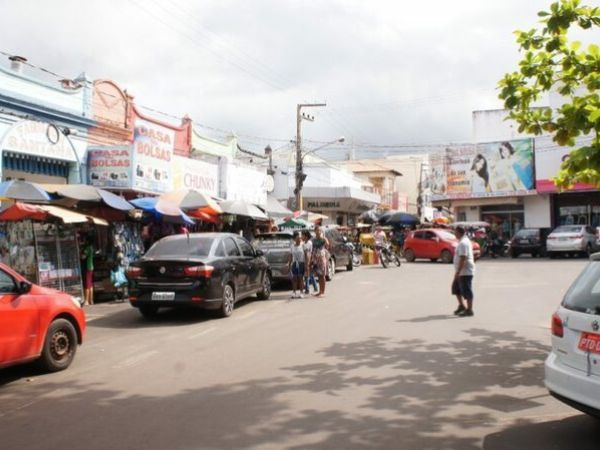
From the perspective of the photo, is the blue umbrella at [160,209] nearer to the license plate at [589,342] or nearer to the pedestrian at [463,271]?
the pedestrian at [463,271]

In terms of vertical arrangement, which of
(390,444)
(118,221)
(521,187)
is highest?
(521,187)

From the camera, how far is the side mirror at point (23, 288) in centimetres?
666

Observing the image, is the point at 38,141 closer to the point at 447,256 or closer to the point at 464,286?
the point at 464,286

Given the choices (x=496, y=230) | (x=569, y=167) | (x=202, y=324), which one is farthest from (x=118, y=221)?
(x=496, y=230)

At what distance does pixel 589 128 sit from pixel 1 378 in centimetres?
726

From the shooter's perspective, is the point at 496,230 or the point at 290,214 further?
the point at 496,230

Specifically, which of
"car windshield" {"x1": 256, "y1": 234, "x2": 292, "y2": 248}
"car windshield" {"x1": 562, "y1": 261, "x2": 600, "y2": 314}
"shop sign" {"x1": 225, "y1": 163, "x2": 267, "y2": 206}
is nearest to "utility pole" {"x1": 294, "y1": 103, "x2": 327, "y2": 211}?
"shop sign" {"x1": 225, "y1": 163, "x2": 267, "y2": 206}

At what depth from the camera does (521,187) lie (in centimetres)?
3509

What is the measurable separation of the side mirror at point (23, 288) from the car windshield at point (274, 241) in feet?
33.2

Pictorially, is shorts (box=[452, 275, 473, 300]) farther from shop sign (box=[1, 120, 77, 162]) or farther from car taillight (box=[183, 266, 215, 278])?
shop sign (box=[1, 120, 77, 162])

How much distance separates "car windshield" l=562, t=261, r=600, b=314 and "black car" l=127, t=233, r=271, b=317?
281 inches

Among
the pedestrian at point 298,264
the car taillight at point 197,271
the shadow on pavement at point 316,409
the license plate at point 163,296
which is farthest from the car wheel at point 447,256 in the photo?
the shadow on pavement at point 316,409

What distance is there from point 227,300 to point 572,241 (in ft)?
71.2

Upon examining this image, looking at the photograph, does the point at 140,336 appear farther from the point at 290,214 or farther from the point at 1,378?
the point at 290,214
